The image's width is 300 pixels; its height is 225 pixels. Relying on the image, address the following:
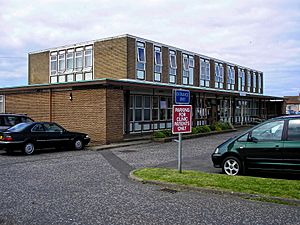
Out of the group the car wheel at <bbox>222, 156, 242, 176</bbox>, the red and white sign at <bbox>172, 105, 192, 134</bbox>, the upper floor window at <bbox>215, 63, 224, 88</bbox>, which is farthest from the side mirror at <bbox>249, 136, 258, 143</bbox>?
the upper floor window at <bbox>215, 63, 224, 88</bbox>

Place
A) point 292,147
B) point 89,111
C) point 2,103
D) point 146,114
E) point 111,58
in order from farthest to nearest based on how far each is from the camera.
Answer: point 111,58 → point 2,103 → point 146,114 → point 89,111 → point 292,147

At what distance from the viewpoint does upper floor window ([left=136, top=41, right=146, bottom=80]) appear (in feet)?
92.4

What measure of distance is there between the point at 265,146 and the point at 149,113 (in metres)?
16.3

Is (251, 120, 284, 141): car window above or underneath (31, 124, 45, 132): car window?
above

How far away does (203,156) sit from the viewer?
44.9ft

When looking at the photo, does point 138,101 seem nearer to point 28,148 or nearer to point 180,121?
point 28,148

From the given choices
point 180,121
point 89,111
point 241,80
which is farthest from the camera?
point 241,80

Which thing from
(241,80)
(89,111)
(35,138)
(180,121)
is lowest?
(35,138)

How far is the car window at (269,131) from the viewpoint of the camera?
8.84 metres

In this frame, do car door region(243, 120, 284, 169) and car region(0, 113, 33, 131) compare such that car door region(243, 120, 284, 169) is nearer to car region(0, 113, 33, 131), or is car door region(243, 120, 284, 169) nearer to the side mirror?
the side mirror

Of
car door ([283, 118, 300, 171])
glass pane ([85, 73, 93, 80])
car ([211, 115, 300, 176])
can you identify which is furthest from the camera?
glass pane ([85, 73, 93, 80])

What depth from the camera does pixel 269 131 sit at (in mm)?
9000

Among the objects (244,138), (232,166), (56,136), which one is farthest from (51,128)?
(244,138)

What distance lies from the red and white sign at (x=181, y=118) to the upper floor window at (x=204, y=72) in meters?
26.8
